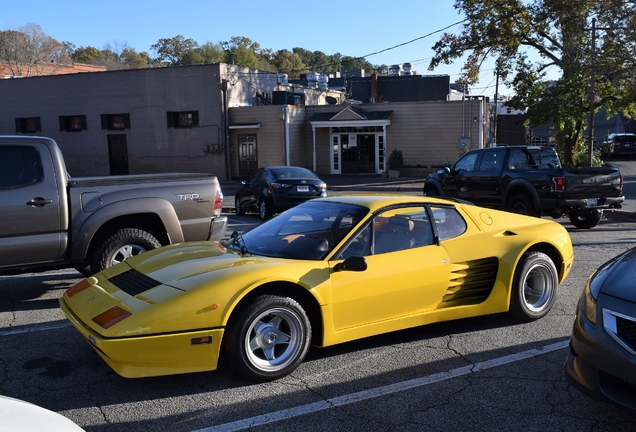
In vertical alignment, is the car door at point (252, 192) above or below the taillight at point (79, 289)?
below

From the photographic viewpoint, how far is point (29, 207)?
21.7 feet

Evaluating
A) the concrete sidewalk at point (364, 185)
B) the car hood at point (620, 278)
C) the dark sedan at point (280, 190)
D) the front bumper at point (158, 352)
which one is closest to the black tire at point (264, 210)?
the dark sedan at point (280, 190)

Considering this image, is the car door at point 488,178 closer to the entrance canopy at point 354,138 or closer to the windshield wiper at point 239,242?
the windshield wiper at point 239,242

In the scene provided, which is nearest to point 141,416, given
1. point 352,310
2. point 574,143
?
point 352,310

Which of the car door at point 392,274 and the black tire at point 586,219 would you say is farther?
the black tire at point 586,219

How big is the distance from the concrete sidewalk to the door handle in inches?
599

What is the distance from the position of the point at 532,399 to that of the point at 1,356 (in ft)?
14.2

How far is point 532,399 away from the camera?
426cm

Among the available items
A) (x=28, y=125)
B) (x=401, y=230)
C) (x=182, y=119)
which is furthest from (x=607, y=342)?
(x=28, y=125)

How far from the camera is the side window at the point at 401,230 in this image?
5.31 metres

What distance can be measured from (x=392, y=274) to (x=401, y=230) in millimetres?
534

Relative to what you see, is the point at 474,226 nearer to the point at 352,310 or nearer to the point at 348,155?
the point at 352,310

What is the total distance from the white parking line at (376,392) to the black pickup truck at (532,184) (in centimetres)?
787

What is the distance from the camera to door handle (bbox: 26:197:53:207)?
6.61 m
